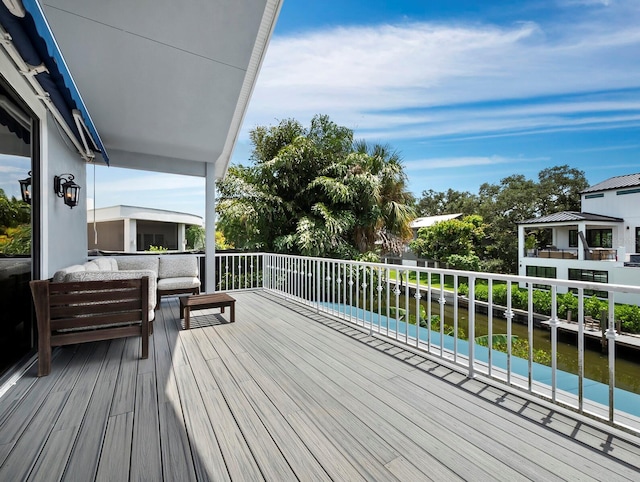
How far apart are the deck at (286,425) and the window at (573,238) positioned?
21581 millimetres

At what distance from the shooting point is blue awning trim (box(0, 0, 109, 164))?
1.58 m

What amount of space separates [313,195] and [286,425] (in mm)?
8291

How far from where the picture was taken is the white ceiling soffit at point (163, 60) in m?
2.45

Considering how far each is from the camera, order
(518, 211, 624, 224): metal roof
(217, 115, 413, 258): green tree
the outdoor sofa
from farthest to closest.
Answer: (518, 211, 624, 224): metal roof → (217, 115, 413, 258): green tree → the outdoor sofa

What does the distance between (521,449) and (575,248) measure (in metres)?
22.5

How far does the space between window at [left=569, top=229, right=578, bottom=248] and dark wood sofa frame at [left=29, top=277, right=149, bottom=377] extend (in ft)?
77.0

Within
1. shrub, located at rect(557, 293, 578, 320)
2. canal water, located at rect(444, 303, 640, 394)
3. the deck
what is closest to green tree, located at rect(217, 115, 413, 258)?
canal water, located at rect(444, 303, 640, 394)

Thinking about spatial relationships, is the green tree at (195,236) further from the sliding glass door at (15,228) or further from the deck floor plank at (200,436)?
the deck floor plank at (200,436)

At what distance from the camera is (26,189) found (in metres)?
2.62

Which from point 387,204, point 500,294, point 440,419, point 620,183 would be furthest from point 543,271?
point 440,419

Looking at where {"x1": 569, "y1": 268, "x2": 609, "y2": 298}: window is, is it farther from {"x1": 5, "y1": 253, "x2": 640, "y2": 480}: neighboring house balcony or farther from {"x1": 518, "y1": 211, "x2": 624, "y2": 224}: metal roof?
{"x1": 5, "y1": 253, "x2": 640, "y2": 480}: neighboring house balcony

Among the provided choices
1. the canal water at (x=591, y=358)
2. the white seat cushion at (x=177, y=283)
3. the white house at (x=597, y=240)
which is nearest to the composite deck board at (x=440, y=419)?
the white seat cushion at (x=177, y=283)

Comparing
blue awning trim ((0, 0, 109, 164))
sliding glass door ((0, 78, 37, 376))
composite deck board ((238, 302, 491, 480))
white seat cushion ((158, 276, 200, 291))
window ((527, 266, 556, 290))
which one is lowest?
window ((527, 266, 556, 290))

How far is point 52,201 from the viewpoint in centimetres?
317
